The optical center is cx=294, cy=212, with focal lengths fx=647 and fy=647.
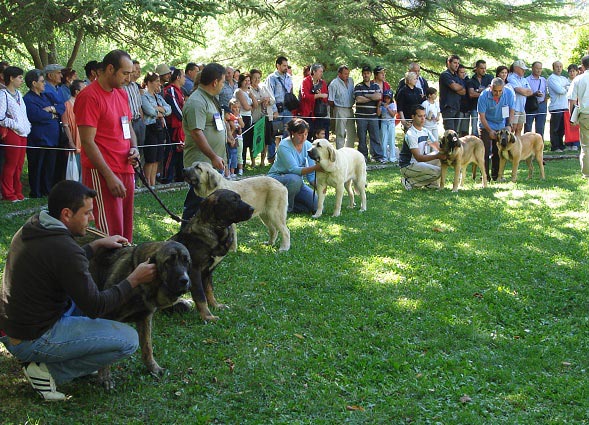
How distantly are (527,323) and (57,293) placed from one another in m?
3.87

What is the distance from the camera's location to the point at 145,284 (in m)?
4.17

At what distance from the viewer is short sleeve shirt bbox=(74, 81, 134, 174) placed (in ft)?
17.6

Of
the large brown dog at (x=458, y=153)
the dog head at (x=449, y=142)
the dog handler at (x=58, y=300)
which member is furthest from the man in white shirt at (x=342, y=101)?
the dog handler at (x=58, y=300)

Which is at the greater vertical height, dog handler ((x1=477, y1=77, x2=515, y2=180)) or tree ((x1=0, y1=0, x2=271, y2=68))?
tree ((x1=0, y1=0, x2=271, y2=68))

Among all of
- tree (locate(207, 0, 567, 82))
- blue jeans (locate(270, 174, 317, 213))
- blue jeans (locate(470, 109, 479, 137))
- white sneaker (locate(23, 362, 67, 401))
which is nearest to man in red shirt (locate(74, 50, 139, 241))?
white sneaker (locate(23, 362, 67, 401))

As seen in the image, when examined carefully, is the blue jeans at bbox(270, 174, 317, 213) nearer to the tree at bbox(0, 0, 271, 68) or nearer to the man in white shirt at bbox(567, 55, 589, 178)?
the tree at bbox(0, 0, 271, 68)

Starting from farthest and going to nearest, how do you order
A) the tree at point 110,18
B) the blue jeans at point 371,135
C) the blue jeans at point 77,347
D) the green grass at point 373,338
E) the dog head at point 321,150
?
→ the blue jeans at point 371,135
the tree at point 110,18
the dog head at point 321,150
the green grass at point 373,338
the blue jeans at point 77,347

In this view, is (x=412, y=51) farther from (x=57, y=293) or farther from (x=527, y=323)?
(x=57, y=293)

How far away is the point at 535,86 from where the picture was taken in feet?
56.6

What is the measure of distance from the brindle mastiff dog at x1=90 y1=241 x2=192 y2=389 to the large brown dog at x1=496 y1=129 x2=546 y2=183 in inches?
382

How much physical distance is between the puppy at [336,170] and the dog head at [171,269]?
520cm

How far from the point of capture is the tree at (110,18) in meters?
9.72

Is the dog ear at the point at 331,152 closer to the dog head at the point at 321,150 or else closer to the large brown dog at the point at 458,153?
the dog head at the point at 321,150

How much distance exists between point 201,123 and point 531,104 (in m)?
12.8
